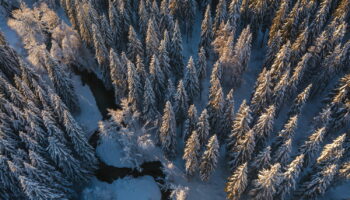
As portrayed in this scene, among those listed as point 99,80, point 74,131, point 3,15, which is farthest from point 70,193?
point 3,15

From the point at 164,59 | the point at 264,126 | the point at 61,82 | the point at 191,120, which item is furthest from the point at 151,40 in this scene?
the point at 264,126

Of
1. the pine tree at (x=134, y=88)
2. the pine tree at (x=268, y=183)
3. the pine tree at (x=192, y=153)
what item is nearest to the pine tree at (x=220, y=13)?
the pine tree at (x=134, y=88)

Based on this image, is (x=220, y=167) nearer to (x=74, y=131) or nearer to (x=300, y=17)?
(x=74, y=131)

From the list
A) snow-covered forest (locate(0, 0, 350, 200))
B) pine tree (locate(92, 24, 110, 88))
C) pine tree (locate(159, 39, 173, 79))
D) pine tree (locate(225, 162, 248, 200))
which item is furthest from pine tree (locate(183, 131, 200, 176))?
pine tree (locate(92, 24, 110, 88))

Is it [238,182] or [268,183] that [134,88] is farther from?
[268,183]

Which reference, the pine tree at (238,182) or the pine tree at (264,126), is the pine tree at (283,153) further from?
the pine tree at (238,182)

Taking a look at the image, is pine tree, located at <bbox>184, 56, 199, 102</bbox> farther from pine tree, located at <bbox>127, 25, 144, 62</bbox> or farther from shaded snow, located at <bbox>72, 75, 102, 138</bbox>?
shaded snow, located at <bbox>72, 75, 102, 138</bbox>
